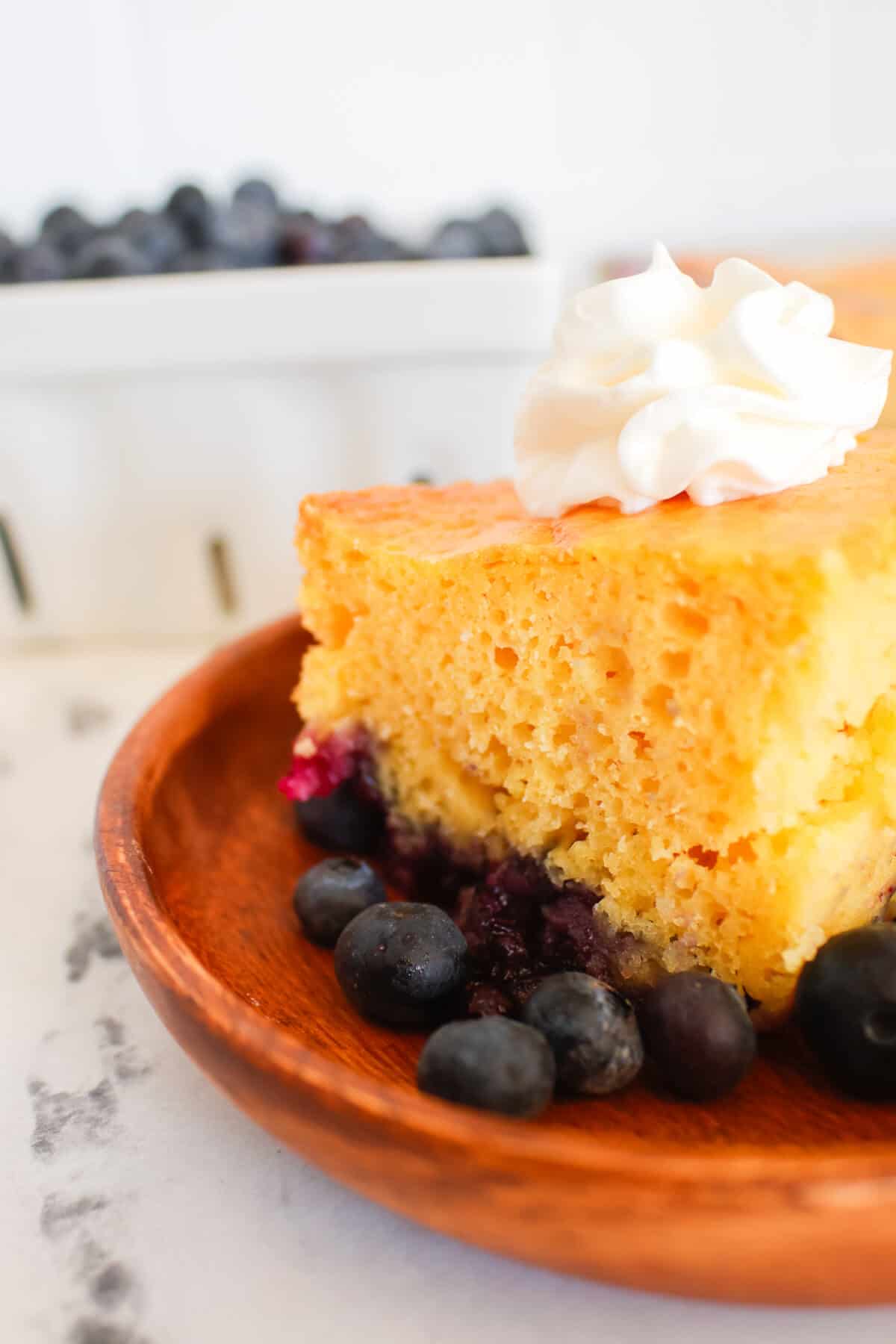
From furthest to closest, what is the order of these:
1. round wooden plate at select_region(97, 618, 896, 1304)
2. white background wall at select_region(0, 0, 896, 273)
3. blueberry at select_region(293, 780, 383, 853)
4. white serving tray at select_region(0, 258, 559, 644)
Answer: white background wall at select_region(0, 0, 896, 273) → white serving tray at select_region(0, 258, 559, 644) → blueberry at select_region(293, 780, 383, 853) → round wooden plate at select_region(97, 618, 896, 1304)

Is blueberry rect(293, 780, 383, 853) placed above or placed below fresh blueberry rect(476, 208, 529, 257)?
below

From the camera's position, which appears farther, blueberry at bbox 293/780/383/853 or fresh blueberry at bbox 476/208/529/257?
fresh blueberry at bbox 476/208/529/257

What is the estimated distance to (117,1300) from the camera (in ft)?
2.37

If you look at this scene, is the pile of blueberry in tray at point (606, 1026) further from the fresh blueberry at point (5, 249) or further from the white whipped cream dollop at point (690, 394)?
the fresh blueberry at point (5, 249)

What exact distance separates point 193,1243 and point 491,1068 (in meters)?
0.25

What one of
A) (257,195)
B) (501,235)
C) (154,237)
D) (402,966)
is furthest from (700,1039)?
(257,195)

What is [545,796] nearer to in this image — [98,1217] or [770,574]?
[770,574]

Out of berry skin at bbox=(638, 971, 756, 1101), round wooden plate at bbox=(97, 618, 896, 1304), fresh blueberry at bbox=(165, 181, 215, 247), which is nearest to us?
round wooden plate at bbox=(97, 618, 896, 1304)

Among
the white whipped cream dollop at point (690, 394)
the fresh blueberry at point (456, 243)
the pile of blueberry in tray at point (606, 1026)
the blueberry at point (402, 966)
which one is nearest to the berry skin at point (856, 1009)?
the pile of blueberry in tray at point (606, 1026)

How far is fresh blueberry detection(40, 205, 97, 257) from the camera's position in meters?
1.75

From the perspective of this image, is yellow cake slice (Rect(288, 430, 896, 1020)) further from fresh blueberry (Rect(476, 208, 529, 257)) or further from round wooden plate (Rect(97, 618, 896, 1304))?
fresh blueberry (Rect(476, 208, 529, 257))

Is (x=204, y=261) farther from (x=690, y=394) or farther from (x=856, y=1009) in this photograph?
(x=856, y=1009)

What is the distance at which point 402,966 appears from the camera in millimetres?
892

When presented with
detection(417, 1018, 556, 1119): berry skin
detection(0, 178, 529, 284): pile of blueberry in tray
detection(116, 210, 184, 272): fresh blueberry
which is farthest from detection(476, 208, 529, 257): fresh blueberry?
detection(417, 1018, 556, 1119): berry skin
